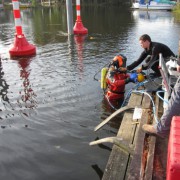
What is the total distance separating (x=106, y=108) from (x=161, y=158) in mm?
2899

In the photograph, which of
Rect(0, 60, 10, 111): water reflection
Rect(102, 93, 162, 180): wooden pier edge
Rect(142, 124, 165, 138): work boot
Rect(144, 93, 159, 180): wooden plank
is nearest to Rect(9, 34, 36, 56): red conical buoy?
Rect(0, 60, 10, 111): water reflection

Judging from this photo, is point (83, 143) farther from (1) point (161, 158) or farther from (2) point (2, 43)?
(2) point (2, 43)

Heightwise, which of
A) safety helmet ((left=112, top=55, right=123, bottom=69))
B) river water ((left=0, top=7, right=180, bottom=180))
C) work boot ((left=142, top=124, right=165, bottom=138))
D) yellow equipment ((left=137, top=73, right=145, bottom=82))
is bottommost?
river water ((left=0, top=7, right=180, bottom=180))

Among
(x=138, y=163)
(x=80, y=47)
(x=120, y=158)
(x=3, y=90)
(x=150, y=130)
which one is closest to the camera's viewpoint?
(x=138, y=163)

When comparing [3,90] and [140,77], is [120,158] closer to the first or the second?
[140,77]

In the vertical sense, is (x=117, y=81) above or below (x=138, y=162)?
above

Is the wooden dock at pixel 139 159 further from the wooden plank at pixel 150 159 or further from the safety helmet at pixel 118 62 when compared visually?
the safety helmet at pixel 118 62

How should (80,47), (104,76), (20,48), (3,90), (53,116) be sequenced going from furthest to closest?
(80,47), (20,48), (3,90), (104,76), (53,116)

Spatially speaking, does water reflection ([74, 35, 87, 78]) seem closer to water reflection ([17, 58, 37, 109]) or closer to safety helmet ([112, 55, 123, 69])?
water reflection ([17, 58, 37, 109])

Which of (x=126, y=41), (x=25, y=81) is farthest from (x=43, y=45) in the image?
(x=25, y=81)

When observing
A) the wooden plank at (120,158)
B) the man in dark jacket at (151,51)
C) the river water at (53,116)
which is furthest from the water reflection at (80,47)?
the wooden plank at (120,158)

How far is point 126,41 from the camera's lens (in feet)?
45.8

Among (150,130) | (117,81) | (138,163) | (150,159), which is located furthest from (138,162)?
(117,81)

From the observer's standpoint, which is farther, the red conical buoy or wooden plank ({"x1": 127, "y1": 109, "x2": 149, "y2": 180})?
the red conical buoy
